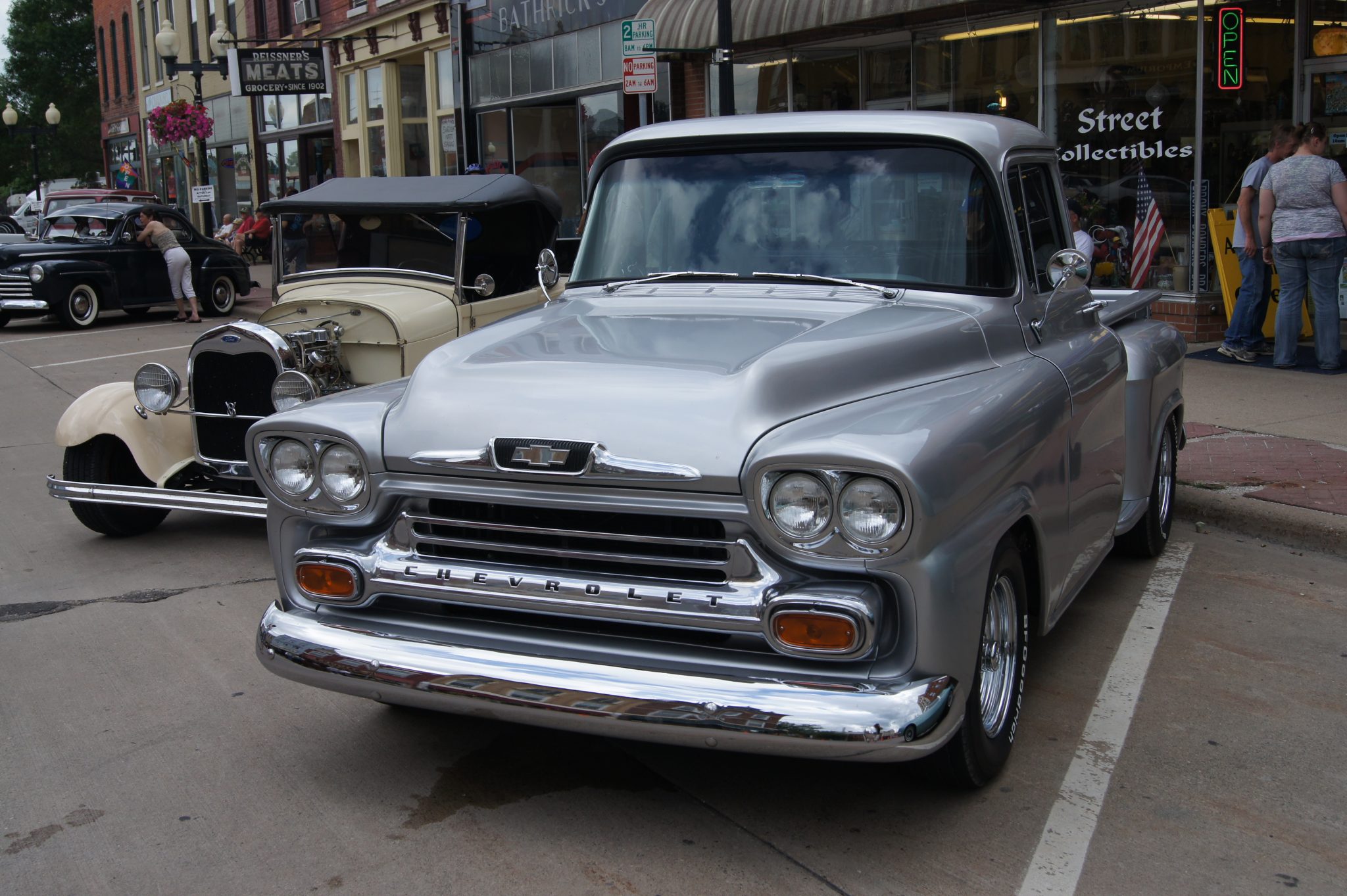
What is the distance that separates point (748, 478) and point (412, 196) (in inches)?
213

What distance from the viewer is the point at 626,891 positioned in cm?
315

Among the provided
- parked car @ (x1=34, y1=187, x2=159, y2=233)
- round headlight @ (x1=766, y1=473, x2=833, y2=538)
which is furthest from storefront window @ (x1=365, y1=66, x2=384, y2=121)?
round headlight @ (x1=766, y1=473, x2=833, y2=538)

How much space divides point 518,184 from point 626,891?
5.84 m

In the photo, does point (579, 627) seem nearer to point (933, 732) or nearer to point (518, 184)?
point (933, 732)

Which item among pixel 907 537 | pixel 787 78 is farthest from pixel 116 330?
pixel 907 537

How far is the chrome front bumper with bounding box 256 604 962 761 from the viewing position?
2926 mm

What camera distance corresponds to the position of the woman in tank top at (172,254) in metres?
18.7

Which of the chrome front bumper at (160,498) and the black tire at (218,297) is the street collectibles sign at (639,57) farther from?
the black tire at (218,297)

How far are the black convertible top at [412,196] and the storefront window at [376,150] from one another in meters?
20.0

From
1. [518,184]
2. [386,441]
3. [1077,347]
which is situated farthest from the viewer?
[518,184]

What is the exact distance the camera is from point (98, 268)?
18453mm

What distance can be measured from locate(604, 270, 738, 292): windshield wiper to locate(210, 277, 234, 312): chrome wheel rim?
1662 centimetres

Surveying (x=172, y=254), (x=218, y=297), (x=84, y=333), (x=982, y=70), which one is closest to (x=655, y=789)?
(x=982, y=70)

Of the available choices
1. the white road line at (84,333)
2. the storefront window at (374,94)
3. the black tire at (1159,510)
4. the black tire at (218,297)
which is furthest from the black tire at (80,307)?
the black tire at (1159,510)
